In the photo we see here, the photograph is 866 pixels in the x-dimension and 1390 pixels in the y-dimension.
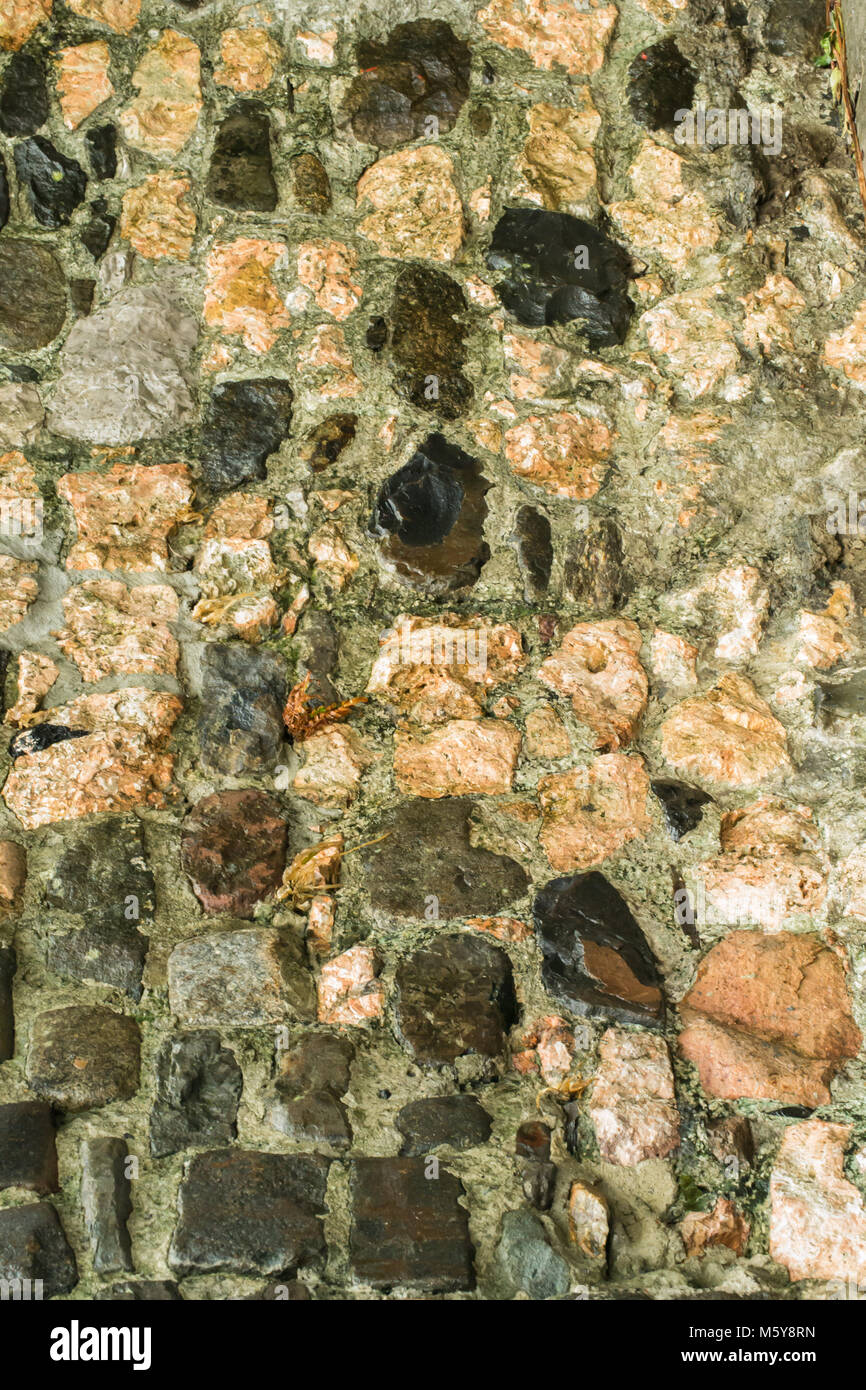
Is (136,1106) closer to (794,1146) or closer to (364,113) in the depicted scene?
(794,1146)

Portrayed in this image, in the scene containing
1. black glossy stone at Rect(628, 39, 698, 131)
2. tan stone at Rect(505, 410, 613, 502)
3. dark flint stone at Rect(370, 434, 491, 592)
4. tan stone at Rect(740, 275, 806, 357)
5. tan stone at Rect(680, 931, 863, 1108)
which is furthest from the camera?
black glossy stone at Rect(628, 39, 698, 131)

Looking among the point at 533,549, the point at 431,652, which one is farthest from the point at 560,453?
the point at 431,652

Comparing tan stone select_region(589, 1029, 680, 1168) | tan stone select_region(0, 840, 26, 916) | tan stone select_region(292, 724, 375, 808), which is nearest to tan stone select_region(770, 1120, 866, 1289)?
tan stone select_region(589, 1029, 680, 1168)

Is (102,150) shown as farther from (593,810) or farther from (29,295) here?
(593,810)

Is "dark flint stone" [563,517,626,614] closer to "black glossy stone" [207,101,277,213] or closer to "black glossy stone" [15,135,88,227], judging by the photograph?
"black glossy stone" [207,101,277,213]

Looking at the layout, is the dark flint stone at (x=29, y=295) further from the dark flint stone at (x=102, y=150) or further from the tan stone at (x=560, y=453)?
the tan stone at (x=560, y=453)

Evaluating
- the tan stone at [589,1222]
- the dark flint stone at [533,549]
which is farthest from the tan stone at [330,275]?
the tan stone at [589,1222]
